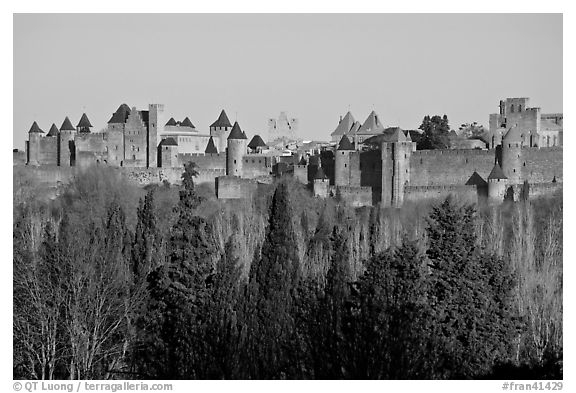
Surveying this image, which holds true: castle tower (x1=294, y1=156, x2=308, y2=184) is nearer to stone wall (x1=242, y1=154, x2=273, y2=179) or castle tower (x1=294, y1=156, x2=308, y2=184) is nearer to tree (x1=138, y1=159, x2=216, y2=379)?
stone wall (x1=242, y1=154, x2=273, y2=179)

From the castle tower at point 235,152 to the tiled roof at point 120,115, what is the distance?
212 inches

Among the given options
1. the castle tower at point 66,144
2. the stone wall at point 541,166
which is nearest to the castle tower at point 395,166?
the stone wall at point 541,166

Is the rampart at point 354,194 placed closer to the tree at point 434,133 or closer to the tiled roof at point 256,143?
the tree at point 434,133

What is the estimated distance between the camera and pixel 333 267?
28047 millimetres

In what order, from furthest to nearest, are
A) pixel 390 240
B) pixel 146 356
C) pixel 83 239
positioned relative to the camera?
pixel 390 240, pixel 83 239, pixel 146 356

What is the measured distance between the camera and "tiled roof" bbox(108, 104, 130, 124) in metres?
67.8

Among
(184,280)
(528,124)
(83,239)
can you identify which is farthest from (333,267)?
(528,124)

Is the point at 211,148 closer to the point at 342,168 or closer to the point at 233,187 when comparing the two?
the point at 233,187

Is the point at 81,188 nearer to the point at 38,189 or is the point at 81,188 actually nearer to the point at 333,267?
the point at 38,189

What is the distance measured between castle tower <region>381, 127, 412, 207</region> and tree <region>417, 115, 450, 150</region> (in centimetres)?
579

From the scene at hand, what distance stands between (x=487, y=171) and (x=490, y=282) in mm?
33195

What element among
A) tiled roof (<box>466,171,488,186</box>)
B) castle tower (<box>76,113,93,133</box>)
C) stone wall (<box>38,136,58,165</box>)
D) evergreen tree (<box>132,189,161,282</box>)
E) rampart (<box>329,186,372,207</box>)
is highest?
castle tower (<box>76,113,93,133</box>)

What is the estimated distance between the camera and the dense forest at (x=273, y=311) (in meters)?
23.9

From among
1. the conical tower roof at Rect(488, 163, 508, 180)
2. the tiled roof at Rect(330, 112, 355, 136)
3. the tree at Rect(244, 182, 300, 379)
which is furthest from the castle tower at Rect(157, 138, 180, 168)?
the tree at Rect(244, 182, 300, 379)
